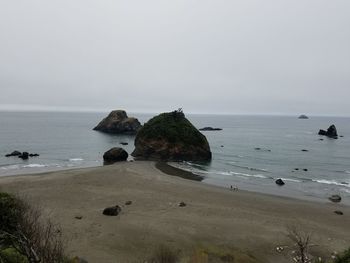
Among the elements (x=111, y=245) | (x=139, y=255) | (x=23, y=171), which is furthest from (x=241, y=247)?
(x=23, y=171)

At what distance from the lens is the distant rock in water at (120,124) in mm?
119062

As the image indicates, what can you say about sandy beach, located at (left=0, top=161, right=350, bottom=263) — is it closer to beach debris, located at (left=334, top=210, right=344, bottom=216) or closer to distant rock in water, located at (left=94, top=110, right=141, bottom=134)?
beach debris, located at (left=334, top=210, right=344, bottom=216)

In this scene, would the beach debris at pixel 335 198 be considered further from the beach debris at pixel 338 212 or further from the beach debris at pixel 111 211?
→ the beach debris at pixel 111 211

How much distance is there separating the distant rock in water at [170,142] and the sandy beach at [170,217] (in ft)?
63.5

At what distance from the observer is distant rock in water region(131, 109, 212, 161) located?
63.8m

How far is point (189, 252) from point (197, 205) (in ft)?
35.8

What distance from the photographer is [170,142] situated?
64375mm

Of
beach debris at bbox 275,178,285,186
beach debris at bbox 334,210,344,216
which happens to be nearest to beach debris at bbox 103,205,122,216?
beach debris at bbox 334,210,344,216

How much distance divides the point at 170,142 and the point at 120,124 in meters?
58.5

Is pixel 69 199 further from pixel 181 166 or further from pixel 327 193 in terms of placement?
pixel 327 193

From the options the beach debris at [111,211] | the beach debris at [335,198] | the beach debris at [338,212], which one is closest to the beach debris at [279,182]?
the beach debris at [335,198]

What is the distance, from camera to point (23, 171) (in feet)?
170

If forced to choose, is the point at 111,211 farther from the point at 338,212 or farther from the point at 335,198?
the point at 335,198

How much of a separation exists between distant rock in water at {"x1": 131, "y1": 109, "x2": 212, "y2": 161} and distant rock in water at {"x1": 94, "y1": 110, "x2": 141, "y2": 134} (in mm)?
51690
